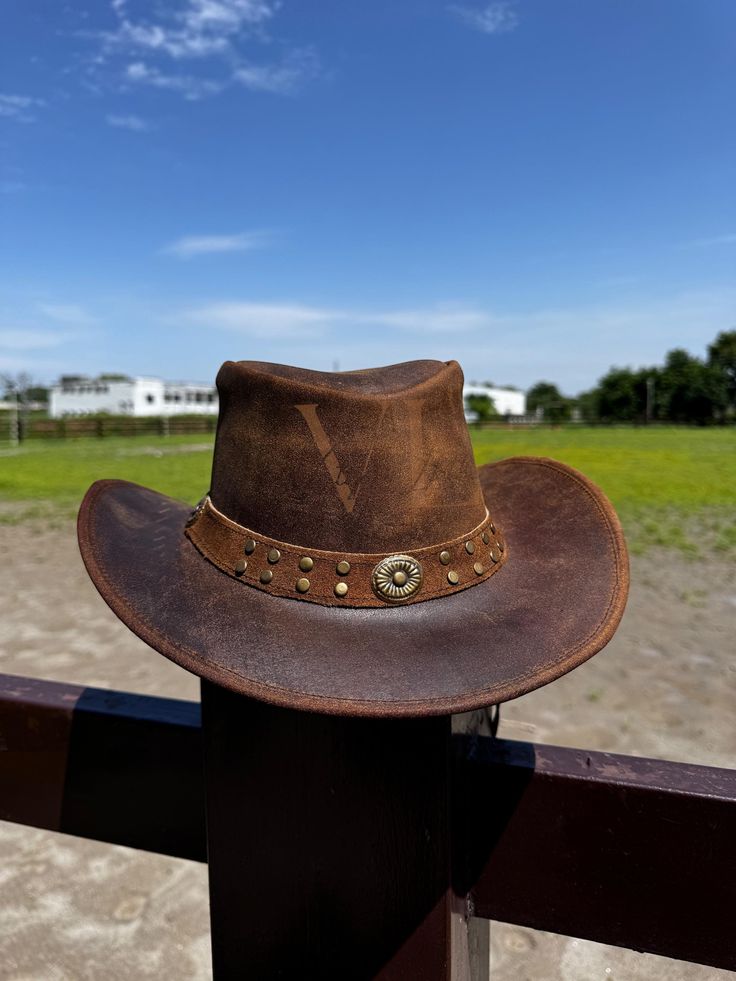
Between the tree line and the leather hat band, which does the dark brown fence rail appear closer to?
the leather hat band

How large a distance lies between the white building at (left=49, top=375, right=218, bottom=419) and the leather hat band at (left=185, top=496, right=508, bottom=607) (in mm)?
62660

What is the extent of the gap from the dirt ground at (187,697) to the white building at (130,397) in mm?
58008

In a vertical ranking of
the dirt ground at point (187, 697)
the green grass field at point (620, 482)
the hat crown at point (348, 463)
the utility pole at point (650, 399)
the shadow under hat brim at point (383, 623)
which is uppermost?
the utility pole at point (650, 399)

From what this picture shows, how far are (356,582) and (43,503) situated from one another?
1285 centimetres

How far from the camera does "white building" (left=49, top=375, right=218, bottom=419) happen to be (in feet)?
205

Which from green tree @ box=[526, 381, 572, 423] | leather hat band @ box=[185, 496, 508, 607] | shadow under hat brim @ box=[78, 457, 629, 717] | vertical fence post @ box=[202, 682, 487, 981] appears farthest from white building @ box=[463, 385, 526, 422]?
vertical fence post @ box=[202, 682, 487, 981]

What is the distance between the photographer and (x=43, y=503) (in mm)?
12398

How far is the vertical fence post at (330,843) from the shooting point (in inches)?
32.7

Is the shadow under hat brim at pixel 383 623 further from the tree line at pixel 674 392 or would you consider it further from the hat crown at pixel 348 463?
the tree line at pixel 674 392

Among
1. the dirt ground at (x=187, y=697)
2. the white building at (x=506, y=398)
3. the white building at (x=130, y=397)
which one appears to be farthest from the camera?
the white building at (x=506, y=398)

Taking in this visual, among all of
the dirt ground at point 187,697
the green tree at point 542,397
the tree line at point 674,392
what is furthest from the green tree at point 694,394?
the dirt ground at point 187,697

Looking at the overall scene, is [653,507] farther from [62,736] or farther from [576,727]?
[62,736]

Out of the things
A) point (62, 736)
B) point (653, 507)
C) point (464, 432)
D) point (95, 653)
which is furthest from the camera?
point (653, 507)

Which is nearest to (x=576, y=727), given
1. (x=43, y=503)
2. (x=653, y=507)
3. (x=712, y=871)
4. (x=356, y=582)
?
(x=712, y=871)
